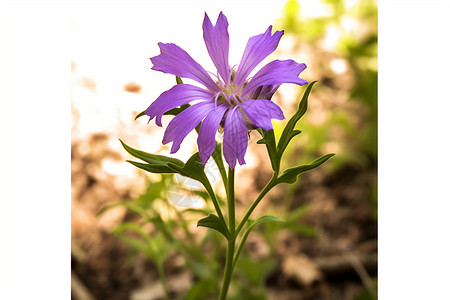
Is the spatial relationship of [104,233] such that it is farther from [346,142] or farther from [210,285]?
[346,142]

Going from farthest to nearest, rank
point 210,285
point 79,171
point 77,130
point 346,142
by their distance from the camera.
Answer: point 346,142 < point 79,171 < point 77,130 < point 210,285

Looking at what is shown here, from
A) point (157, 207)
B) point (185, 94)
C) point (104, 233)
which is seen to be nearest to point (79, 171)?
point (104, 233)

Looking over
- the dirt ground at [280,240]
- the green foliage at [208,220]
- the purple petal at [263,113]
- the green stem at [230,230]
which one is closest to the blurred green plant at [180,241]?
the green foliage at [208,220]

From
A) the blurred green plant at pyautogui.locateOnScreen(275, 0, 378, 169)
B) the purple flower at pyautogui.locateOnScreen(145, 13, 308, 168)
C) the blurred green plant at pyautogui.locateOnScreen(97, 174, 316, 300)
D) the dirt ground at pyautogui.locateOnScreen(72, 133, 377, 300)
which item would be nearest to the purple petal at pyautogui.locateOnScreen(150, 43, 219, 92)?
the purple flower at pyautogui.locateOnScreen(145, 13, 308, 168)

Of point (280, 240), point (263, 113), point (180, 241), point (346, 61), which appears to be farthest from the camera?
point (346, 61)

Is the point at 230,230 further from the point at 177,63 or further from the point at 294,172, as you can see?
the point at 177,63

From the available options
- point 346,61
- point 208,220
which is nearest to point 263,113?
point 208,220

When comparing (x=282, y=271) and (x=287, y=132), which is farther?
(x=282, y=271)

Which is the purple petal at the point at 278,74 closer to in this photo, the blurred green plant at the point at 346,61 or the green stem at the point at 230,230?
the green stem at the point at 230,230
